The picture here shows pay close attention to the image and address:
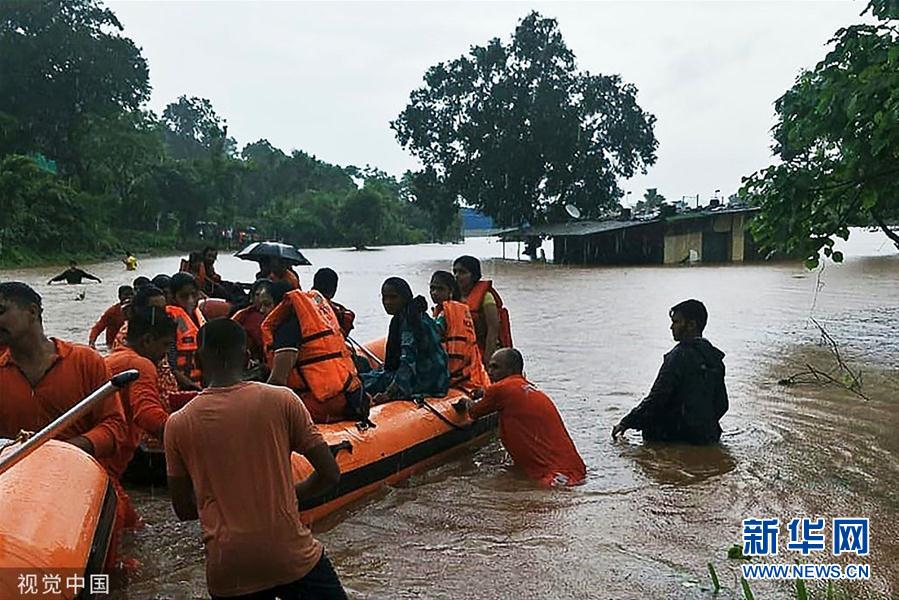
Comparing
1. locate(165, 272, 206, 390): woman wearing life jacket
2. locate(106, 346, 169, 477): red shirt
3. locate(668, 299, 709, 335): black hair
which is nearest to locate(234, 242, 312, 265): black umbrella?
locate(165, 272, 206, 390): woman wearing life jacket

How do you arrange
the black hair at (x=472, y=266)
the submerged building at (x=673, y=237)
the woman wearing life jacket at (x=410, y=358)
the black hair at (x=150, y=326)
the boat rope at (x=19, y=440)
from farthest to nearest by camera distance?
the submerged building at (x=673, y=237)
the black hair at (x=472, y=266)
the woman wearing life jacket at (x=410, y=358)
the black hair at (x=150, y=326)
the boat rope at (x=19, y=440)

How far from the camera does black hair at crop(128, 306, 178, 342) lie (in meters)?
4.25

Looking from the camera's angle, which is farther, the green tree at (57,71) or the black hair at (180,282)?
the green tree at (57,71)

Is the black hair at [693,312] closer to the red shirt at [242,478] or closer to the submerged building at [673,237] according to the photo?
the red shirt at [242,478]

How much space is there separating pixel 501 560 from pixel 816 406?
17.2 ft

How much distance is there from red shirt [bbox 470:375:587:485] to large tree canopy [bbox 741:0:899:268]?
12.7 ft

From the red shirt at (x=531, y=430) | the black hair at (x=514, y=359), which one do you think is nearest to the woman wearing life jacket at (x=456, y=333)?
the black hair at (x=514, y=359)

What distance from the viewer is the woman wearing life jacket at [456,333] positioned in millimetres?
6682

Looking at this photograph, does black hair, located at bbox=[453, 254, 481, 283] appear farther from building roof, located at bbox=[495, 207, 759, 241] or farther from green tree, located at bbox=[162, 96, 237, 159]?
green tree, located at bbox=[162, 96, 237, 159]

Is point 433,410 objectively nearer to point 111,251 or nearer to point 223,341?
point 223,341

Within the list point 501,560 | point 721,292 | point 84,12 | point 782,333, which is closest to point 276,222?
point 84,12

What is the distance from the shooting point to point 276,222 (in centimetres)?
6450

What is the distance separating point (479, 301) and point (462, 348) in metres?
0.64

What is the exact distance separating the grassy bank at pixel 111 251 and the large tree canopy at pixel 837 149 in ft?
95.4
